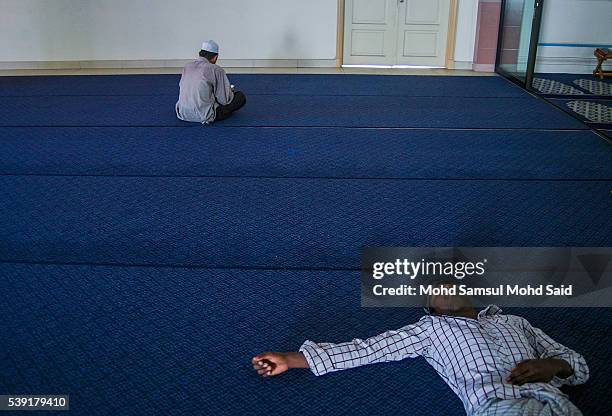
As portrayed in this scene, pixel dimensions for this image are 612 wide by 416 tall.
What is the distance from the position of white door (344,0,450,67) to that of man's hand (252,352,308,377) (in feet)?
23.1

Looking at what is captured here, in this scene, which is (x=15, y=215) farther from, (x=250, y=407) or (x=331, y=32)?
(x=331, y=32)

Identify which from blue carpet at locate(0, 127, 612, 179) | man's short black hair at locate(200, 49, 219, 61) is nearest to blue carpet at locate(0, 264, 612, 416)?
blue carpet at locate(0, 127, 612, 179)

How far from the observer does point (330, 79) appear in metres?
7.32

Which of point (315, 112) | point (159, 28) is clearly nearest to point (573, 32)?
point (315, 112)

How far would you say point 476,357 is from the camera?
1728 millimetres

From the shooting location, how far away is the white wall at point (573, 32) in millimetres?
7434

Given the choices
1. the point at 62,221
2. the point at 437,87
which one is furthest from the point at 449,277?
the point at 437,87

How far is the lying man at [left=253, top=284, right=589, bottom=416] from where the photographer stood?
159cm

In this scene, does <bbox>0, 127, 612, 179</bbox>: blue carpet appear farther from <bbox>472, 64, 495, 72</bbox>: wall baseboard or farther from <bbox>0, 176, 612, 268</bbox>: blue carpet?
<bbox>472, 64, 495, 72</bbox>: wall baseboard

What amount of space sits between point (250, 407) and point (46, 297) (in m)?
1.05

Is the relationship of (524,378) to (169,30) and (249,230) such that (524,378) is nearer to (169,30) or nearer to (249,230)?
(249,230)

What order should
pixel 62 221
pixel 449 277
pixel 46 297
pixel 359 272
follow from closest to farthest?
pixel 449 277, pixel 46 297, pixel 359 272, pixel 62 221

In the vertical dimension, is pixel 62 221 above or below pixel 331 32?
below

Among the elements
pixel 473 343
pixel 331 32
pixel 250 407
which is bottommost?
pixel 250 407
